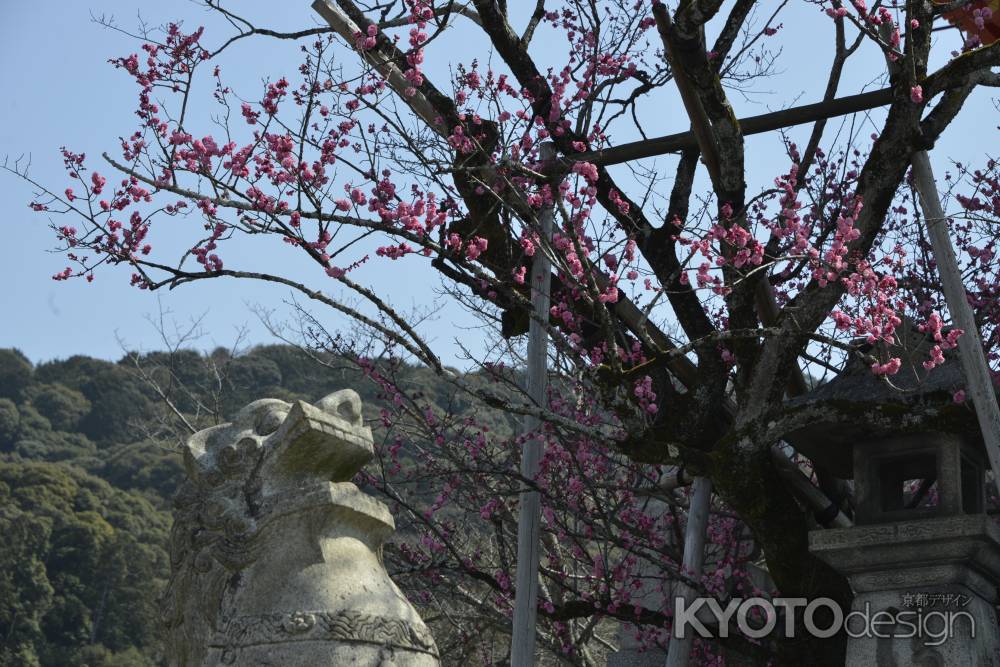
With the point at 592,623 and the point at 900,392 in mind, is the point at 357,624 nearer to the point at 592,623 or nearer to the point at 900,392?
the point at 900,392

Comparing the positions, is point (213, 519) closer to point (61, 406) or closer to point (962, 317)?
point (962, 317)

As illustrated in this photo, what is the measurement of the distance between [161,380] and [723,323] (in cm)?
2572

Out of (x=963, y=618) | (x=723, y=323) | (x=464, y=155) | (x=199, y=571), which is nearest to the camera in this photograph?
(x=199, y=571)

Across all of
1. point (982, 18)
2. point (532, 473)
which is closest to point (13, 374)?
point (532, 473)

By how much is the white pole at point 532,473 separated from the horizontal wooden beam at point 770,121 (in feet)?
1.25

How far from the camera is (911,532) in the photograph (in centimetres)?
539

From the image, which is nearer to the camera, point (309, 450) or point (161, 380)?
point (309, 450)

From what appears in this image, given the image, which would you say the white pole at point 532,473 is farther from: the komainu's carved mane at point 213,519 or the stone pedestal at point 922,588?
the komainu's carved mane at point 213,519

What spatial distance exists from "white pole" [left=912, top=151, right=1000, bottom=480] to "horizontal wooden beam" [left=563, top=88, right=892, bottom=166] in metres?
1.17

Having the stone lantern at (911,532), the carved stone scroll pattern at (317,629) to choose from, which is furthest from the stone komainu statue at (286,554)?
the stone lantern at (911,532)

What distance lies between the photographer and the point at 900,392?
5.47 m

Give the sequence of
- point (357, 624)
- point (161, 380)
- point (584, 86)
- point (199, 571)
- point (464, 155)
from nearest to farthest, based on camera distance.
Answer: point (357, 624) < point (199, 571) < point (464, 155) < point (584, 86) < point (161, 380)

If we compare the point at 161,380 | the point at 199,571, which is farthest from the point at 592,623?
the point at 161,380

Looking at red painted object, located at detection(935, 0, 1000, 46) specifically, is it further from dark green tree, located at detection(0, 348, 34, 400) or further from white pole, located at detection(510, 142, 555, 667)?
dark green tree, located at detection(0, 348, 34, 400)
